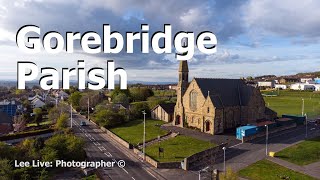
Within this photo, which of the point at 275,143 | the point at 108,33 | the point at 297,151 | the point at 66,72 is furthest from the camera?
the point at 275,143

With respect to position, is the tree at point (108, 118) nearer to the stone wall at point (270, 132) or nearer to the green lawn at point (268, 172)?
the stone wall at point (270, 132)

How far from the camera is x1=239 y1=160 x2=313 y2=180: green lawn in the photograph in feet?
123

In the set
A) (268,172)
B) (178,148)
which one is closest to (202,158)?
(178,148)

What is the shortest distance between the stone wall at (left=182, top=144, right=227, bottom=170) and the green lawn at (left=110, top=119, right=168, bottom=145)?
47.7 feet

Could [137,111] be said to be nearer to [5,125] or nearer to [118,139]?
[118,139]

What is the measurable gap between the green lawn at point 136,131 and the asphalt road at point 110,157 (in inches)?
144

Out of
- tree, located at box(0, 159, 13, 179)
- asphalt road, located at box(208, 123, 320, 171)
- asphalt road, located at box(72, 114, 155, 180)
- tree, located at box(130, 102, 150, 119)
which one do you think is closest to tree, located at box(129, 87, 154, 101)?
tree, located at box(130, 102, 150, 119)

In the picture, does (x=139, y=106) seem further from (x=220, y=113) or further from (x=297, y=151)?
(x=297, y=151)

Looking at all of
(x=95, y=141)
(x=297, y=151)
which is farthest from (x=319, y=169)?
(x=95, y=141)

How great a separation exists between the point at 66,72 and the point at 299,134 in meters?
49.0

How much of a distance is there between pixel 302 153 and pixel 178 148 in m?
19.7

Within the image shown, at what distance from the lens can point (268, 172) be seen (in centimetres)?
3912

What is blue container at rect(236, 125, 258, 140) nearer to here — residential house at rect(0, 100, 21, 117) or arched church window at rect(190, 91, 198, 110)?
arched church window at rect(190, 91, 198, 110)

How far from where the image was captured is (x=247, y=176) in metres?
37.9
